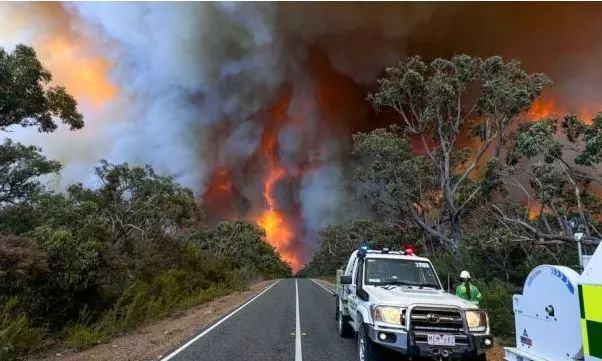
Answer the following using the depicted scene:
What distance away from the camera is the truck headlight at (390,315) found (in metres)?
7.23

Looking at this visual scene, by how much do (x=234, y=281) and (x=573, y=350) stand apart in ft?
116

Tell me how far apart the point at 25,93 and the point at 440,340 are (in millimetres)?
16707

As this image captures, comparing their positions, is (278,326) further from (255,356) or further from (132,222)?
(132,222)

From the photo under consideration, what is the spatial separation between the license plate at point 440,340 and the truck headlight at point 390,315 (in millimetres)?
454

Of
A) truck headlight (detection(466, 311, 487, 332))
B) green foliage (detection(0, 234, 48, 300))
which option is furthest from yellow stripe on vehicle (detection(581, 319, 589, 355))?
green foliage (detection(0, 234, 48, 300))

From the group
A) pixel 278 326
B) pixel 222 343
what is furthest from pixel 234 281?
pixel 222 343

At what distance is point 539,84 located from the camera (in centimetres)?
2645

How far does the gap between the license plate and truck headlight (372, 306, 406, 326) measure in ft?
1.49

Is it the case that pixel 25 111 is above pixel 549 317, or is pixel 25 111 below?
above

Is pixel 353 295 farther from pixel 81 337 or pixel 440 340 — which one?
pixel 81 337

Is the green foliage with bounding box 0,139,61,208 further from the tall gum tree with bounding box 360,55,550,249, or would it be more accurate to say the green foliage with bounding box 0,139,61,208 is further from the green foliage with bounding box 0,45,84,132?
the tall gum tree with bounding box 360,55,550,249

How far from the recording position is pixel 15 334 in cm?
1052

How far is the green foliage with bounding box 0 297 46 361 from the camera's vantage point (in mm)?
9969

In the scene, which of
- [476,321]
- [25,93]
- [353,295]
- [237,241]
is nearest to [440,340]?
[476,321]
